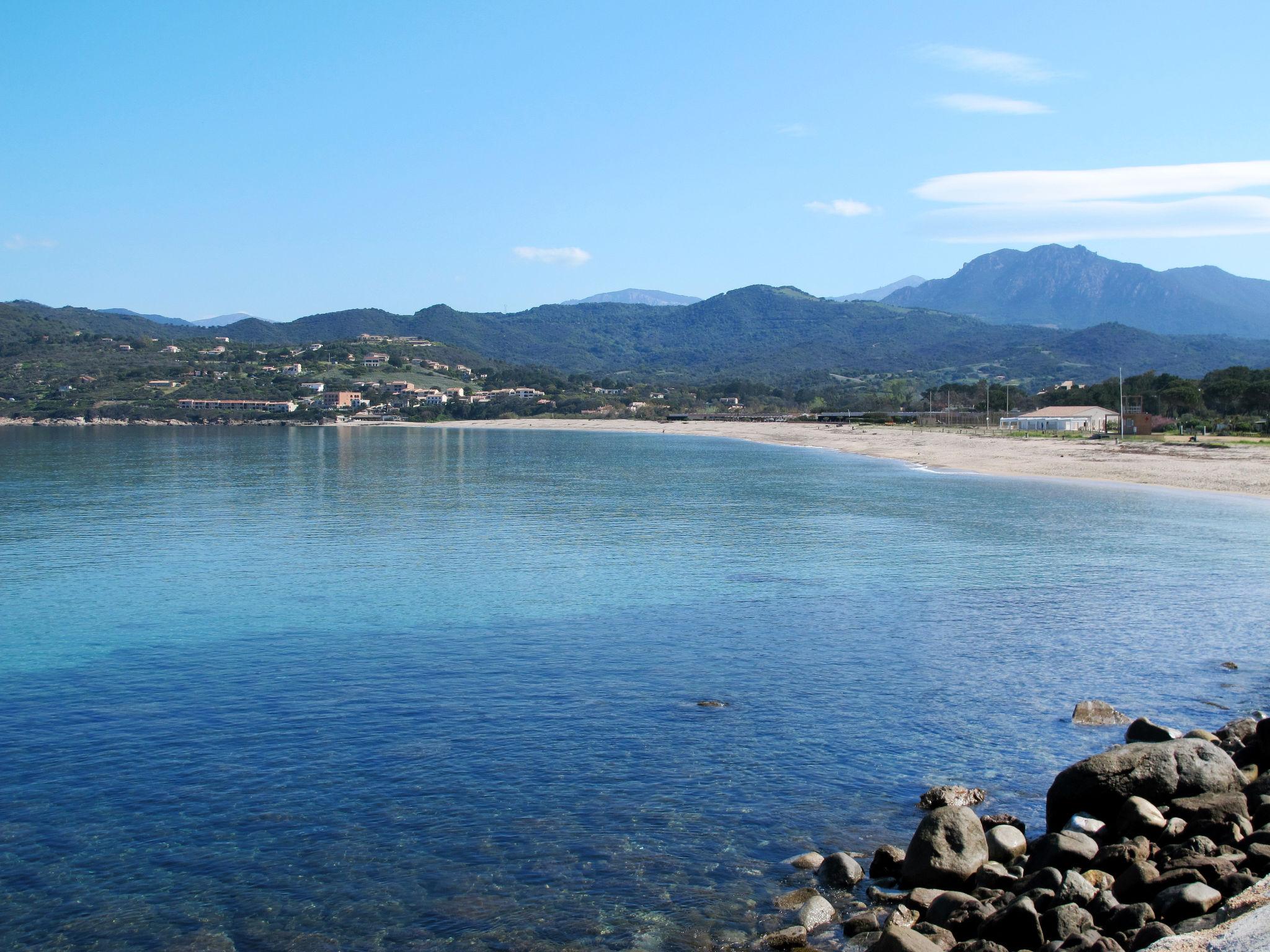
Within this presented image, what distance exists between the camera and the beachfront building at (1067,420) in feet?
359

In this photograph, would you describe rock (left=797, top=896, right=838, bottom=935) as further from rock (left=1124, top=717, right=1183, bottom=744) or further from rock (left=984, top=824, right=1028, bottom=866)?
rock (left=1124, top=717, right=1183, bottom=744)

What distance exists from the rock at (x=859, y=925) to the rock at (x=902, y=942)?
65cm

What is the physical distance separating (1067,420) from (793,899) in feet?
377

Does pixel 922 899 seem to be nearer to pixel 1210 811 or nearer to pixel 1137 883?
pixel 1137 883

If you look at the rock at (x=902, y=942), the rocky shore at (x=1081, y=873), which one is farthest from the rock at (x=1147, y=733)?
the rock at (x=902, y=942)

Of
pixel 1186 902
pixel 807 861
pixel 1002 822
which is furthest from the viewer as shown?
pixel 1002 822

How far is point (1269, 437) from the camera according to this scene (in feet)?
252

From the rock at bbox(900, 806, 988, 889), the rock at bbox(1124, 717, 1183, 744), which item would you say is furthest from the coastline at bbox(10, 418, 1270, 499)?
the rock at bbox(900, 806, 988, 889)

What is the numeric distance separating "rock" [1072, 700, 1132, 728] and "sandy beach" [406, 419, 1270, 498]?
3808 cm

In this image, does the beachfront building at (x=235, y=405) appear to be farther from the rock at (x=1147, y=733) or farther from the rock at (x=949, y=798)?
the rock at (x=1147, y=733)

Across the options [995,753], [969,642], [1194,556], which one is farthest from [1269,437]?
[995,753]

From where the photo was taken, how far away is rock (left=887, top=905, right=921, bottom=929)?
28.5 feet

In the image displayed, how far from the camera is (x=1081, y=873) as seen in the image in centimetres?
900

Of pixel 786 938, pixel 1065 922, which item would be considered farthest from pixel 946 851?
pixel 786 938
